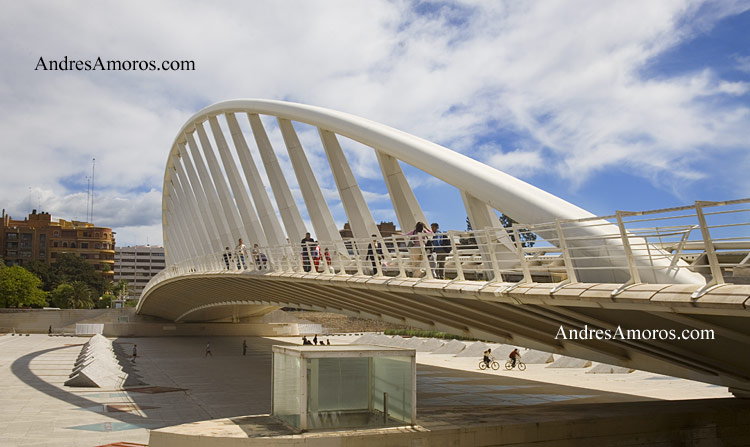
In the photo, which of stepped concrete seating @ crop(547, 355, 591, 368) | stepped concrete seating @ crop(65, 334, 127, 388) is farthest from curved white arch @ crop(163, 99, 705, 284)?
stepped concrete seating @ crop(547, 355, 591, 368)

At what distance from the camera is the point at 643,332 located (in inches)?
469

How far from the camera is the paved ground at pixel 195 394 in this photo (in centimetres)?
1853

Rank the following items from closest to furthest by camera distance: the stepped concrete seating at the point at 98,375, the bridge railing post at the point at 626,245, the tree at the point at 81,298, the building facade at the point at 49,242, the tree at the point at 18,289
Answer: the bridge railing post at the point at 626,245 < the stepped concrete seating at the point at 98,375 < the tree at the point at 18,289 < the tree at the point at 81,298 < the building facade at the point at 49,242

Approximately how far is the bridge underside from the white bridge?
3 cm

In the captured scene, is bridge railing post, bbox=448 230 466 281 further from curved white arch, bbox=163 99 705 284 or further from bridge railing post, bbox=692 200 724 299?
bridge railing post, bbox=692 200 724 299

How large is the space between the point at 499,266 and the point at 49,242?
125292 millimetres

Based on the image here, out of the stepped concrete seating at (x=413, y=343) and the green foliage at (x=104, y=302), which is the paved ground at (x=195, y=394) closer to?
the stepped concrete seating at (x=413, y=343)

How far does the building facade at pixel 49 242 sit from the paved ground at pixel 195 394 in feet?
299

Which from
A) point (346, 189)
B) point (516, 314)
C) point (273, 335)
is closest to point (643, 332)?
point (516, 314)

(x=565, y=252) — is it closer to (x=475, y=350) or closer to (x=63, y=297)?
(x=475, y=350)

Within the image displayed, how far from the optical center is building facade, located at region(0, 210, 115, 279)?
123438 mm

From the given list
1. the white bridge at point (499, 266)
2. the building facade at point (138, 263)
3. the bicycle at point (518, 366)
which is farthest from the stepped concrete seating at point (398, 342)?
the building facade at point (138, 263)

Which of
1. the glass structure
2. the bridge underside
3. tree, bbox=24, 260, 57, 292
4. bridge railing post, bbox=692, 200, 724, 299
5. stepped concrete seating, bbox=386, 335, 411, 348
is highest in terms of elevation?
tree, bbox=24, 260, 57, 292

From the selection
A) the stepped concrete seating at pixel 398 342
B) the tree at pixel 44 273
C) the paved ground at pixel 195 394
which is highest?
the tree at pixel 44 273
